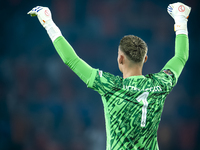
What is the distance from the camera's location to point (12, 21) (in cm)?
392

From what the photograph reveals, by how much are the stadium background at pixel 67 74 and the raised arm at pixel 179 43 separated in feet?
8.27

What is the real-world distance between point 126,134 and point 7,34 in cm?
333

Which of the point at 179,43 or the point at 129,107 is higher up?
the point at 179,43

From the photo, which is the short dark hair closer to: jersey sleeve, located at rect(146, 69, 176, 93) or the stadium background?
jersey sleeve, located at rect(146, 69, 176, 93)

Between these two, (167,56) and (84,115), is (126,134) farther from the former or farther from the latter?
(167,56)

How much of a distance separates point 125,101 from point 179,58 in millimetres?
418

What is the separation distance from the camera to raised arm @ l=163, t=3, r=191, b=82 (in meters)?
1.27

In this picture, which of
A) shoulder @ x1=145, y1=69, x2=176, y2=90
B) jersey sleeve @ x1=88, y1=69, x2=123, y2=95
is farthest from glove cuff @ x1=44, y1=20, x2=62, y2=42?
shoulder @ x1=145, y1=69, x2=176, y2=90

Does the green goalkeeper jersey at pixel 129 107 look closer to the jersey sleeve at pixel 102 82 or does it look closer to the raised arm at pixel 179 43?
the jersey sleeve at pixel 102 82

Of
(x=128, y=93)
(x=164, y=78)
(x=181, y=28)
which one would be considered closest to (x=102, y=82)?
(x=128, y=93)

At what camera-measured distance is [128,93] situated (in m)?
1.09

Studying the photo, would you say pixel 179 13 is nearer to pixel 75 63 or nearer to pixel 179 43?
pixel 179 43

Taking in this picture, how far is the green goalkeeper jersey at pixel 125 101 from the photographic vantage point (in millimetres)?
1064

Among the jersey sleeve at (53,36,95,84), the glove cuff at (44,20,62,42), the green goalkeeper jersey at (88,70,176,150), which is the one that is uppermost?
the glove cuff at (44,20,62,42)
